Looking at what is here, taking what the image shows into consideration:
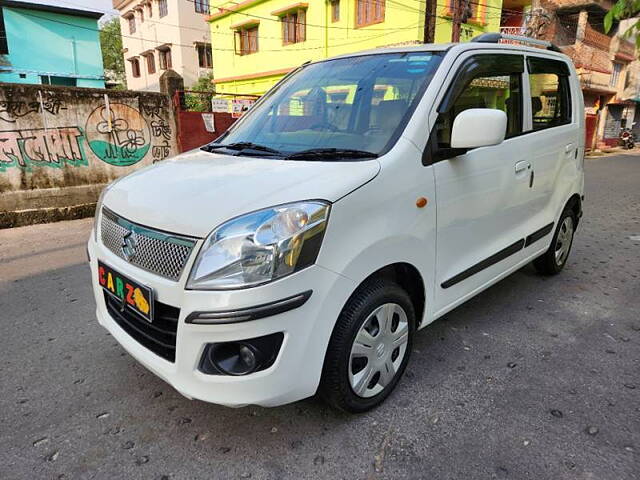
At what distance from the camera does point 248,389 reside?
1789mm

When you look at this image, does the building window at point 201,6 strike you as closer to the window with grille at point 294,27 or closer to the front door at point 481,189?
the window with grille at point 294,27

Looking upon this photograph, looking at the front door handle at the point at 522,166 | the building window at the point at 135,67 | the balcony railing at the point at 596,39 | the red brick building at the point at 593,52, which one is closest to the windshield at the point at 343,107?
the front door handle at the point at 522,166

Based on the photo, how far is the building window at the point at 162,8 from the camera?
29031 millimetres

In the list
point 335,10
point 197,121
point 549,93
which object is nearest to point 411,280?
point 549,93

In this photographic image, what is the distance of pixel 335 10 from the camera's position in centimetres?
1773

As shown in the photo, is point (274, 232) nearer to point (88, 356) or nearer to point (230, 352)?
point (230, 352)

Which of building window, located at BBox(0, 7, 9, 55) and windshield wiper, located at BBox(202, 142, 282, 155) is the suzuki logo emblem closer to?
windshield wiper, located at BBox(202, 142, 282, 155)

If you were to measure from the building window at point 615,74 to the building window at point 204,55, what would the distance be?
24.1 m

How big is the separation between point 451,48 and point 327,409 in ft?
7.16

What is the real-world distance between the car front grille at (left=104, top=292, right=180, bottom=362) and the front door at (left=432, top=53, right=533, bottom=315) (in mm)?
1408

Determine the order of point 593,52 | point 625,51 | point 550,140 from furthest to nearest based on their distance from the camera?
1. point 625,51
2. point 593,52
3. point 550,140

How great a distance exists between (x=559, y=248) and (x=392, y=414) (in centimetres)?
268

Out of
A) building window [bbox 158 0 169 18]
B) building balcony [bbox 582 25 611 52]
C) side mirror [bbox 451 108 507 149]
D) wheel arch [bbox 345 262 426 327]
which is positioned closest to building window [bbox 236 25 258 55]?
building window [bbox 158 0 169 18]

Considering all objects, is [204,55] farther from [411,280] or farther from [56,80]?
[411,280]
